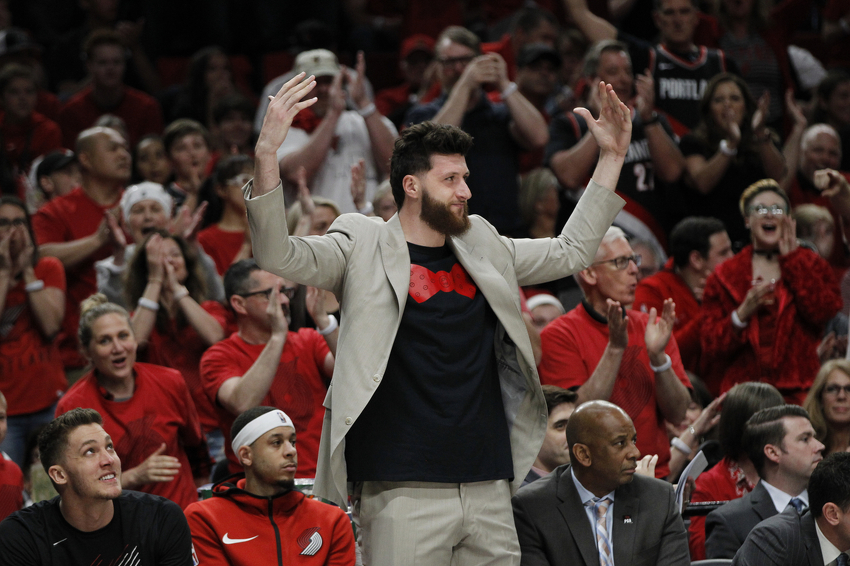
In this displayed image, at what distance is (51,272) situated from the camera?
6.22 metres

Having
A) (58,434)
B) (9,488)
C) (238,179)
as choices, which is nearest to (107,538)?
(58,434)

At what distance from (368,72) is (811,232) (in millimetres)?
4726

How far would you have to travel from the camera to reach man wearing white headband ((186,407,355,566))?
424 centimetres

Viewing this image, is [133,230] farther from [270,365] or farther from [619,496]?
[619,496]

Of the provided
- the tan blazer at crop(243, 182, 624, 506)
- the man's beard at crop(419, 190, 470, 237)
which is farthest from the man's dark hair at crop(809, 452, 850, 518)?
the man's beard at crop(419, 190, 470, 237)

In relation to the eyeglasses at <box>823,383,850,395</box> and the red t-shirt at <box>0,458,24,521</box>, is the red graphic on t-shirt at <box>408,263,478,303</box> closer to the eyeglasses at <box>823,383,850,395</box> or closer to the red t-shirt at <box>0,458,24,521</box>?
the red t-shirt at <box>0,458,24,521</box>

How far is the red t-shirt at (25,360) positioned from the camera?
5.93m

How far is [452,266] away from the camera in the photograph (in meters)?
3.44

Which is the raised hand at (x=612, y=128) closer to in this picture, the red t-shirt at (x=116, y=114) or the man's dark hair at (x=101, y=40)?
the man's dark hair at (x=101, y=40)

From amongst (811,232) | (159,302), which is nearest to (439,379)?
(159,302)

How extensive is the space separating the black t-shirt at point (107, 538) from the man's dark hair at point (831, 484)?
7.49 feet

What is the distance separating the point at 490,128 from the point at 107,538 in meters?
3.94

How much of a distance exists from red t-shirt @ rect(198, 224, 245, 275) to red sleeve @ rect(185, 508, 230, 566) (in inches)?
113

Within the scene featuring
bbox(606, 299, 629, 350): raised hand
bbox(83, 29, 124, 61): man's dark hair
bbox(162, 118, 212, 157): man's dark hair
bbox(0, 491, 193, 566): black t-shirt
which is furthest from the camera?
bbox(83, 29, 124, 61): man's dark hair
